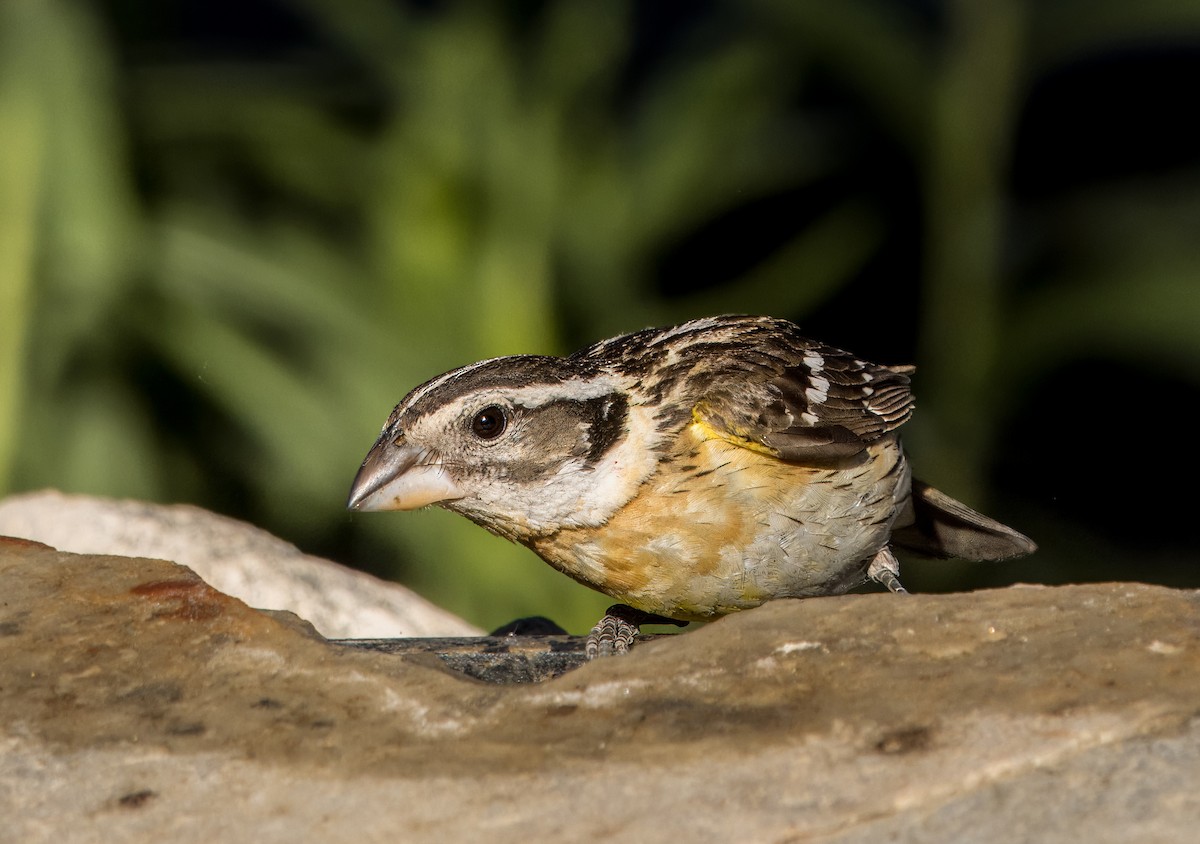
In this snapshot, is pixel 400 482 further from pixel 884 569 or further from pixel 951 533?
pixel 951 533

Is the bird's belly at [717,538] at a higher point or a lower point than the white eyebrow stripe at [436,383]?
lower

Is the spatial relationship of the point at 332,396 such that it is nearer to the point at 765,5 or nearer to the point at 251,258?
the point at 251,258

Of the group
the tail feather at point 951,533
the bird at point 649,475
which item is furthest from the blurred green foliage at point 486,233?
the bird at point 649,475

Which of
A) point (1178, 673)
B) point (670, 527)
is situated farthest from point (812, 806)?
point (670, 527)

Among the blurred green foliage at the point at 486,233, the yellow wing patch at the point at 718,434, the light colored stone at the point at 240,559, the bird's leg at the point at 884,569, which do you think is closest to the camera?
the yellow wing patch at the point at 718,434

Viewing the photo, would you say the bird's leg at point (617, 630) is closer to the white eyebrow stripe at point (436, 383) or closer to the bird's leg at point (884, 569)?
the bird's leg at point (884, 569)

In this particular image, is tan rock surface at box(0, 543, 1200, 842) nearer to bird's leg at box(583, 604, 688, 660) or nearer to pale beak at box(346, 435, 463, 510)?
pale beak at box(346, 435, 463, 510)

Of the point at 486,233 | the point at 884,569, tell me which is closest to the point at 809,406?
the point at 884,569
